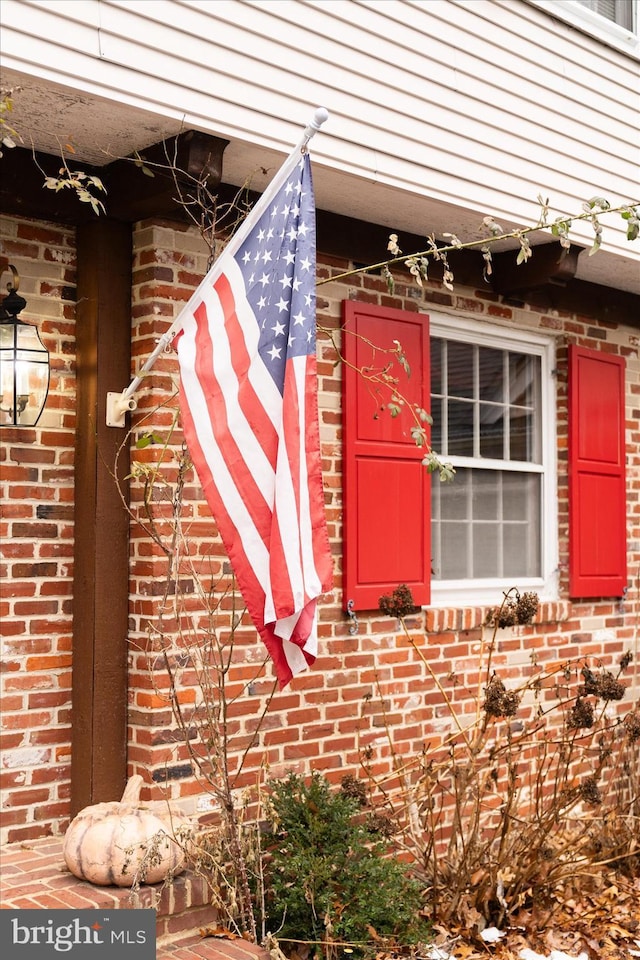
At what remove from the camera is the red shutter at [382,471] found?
5391 mm

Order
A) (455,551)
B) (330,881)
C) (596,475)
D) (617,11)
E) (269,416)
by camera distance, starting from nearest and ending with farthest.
Result: (269,416), (330,881), (455,551), (617,11), (596,475)

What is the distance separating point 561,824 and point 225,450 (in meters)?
3.26

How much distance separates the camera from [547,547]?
672 centimetres

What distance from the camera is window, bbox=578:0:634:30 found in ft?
21.4

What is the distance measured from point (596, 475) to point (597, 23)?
8.66 ft

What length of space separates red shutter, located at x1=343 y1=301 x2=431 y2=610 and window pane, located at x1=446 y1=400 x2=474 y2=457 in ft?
1.41

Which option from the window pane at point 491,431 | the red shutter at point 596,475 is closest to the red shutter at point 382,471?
the window pane at point 491,431

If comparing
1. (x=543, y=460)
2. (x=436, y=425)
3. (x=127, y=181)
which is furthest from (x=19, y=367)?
(x=543, y=460)

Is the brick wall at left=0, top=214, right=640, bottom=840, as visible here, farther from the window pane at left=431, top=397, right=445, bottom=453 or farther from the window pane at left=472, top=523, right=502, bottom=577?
the window pane at left=472, top=523, right=502, bottom=577

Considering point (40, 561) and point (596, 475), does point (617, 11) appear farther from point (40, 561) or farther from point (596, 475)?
point (40, 561)

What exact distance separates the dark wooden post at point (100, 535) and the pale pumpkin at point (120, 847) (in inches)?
14.3

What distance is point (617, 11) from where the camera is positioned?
21.7 feet

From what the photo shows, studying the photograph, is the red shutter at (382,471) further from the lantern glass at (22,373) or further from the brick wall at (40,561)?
Answer: the lantern glass at (22,373)

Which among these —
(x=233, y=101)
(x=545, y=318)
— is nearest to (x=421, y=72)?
(x=233, y=101)
